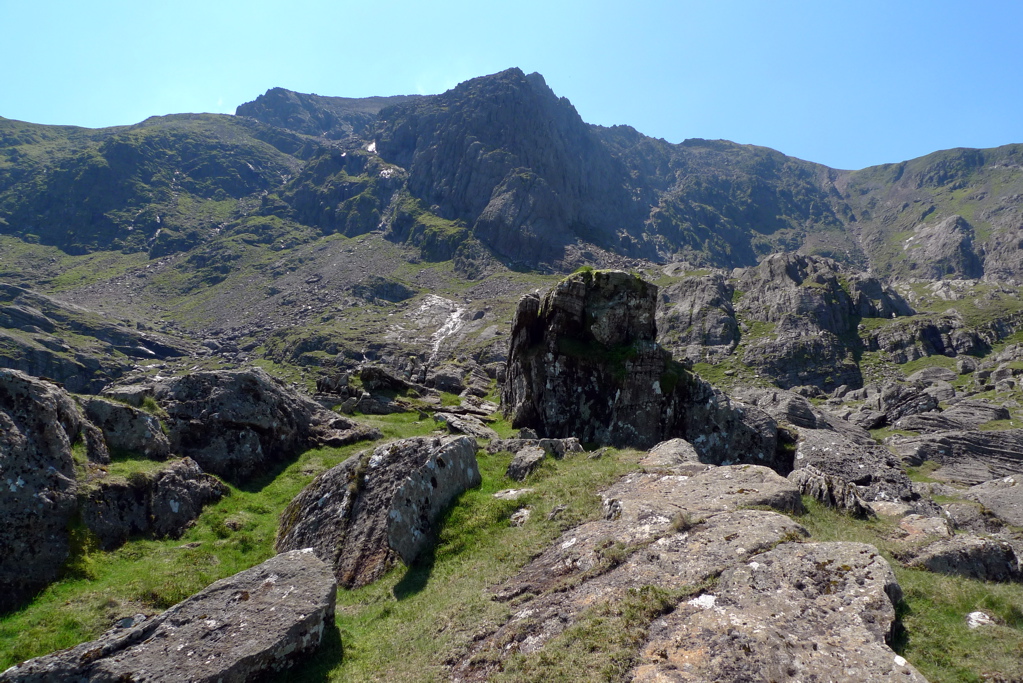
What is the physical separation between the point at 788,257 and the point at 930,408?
13584cm

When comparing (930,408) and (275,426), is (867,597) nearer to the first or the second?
(275,426)

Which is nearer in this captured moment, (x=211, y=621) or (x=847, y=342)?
(x=211, y=621)

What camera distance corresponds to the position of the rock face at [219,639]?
433 inches

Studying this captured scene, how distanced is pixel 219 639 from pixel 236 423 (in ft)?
63.0

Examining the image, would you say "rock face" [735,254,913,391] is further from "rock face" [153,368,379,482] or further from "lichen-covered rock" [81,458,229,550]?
"lichen-covered rock" [81,458,229,550]

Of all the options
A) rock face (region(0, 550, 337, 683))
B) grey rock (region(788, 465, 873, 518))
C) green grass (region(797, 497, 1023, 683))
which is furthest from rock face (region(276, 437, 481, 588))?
green grass (region(797, 497, 1023, 683))

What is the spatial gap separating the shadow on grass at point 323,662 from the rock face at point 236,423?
1682 cm

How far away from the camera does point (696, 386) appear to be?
38.8 m

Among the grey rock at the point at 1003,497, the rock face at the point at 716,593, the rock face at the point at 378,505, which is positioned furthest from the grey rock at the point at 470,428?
the grey rock at the point at 1003,497

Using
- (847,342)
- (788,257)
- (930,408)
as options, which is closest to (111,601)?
(930,408)

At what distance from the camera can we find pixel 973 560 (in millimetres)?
13023

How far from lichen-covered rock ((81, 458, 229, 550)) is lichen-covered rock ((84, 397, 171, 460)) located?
4.41 ft

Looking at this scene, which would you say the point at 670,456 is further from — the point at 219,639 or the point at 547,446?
the point at 219,639

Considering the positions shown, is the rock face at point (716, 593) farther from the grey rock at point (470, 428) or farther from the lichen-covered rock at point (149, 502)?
the grey rock at point (470, 428)
